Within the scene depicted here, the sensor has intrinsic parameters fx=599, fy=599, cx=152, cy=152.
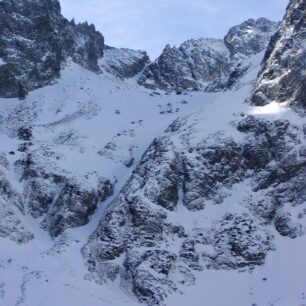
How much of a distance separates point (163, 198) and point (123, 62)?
6902 centimetres

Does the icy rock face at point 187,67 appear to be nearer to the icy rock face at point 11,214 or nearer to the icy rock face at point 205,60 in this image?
the icy rock face at point 205,60

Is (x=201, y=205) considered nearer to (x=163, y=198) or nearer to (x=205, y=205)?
(x=205, y=205)

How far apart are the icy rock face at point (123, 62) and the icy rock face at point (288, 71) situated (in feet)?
156

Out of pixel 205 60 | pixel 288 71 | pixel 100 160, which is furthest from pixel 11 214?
pixel 205 60

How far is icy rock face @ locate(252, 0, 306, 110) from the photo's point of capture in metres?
60.6

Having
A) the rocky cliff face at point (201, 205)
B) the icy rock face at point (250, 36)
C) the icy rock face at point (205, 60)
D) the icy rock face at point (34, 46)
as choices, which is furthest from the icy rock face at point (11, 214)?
the icy rock face at point (250, 36)

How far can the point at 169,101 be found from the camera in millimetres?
86812

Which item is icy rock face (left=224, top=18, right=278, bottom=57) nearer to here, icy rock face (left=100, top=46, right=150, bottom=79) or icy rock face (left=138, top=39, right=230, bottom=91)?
icy rock face (left=138, top=39, right=230, bottom=91)

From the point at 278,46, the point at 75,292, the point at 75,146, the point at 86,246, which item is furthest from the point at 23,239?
the point at 278,46

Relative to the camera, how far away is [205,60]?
124375 mm

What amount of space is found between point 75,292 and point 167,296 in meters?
6.66

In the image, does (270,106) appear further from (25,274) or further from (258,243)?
(25,274)

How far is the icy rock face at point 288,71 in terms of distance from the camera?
6056cm

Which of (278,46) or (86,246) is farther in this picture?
(278,46)
